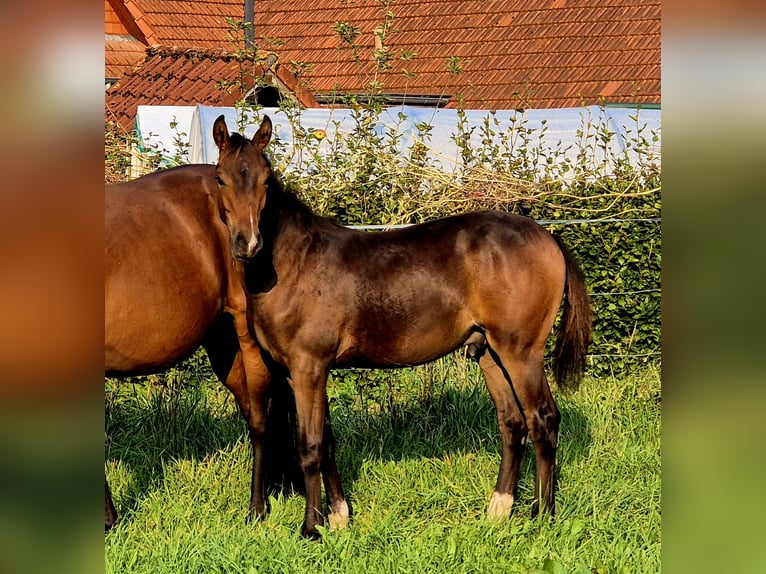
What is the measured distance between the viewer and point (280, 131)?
10.4m

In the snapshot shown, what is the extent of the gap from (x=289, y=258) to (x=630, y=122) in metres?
8.54

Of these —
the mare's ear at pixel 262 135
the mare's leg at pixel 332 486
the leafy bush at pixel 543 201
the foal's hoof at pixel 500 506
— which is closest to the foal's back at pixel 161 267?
the mare's ear at pixel 262 135

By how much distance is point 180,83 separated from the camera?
13781mm

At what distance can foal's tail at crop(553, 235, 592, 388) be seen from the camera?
532 centimetres

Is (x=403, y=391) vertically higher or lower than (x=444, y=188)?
lower

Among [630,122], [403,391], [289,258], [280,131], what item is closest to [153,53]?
[280,131]

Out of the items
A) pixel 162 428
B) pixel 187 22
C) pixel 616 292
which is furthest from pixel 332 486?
pixel 187 22

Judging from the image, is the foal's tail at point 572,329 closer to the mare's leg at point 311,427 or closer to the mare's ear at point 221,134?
the mare's leg at point 311,427

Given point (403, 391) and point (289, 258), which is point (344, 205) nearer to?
point (403, 391)

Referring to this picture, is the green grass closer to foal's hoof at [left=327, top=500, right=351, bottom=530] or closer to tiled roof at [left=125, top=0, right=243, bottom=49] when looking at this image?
foal's hoof at [left=327, top=500, right=351, bottom=530]

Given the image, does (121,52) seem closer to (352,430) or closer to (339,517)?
(352,430)

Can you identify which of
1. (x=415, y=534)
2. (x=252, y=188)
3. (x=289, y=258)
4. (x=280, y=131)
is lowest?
(x=415, y=534)

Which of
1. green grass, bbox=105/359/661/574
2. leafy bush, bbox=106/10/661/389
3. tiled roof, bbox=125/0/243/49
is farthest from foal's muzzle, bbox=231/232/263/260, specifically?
tiled roof, bbox=125/0/243/49

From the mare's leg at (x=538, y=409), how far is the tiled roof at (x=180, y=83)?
8325 millimetres
